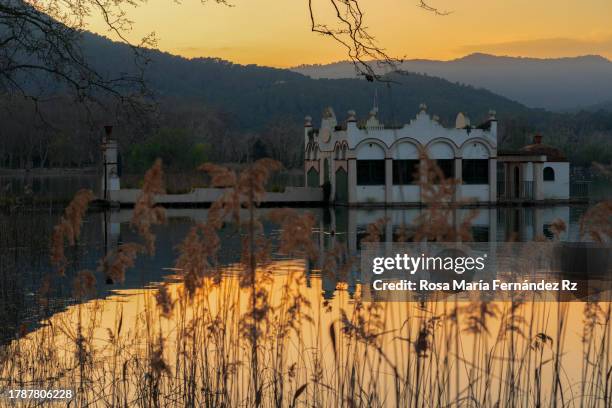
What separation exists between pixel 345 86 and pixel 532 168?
350ft

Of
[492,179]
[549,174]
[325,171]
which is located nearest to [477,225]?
[492,179]

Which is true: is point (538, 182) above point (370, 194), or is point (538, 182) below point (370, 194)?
→ above

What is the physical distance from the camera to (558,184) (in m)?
45.2

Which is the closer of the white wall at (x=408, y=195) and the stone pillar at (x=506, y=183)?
the white wall at (x=408, y=195)

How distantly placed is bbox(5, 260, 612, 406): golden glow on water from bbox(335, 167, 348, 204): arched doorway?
31493 mm

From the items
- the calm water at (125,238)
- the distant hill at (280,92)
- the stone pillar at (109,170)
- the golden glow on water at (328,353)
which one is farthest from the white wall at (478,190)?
the distant hill at (280,92)

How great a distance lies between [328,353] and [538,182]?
36923mm

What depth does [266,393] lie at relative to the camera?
725 centimetres

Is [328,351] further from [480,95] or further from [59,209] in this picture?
[480,95]

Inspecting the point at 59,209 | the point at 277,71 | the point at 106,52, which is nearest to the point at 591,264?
the point at 59,209

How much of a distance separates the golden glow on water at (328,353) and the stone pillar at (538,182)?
33155 millimetres

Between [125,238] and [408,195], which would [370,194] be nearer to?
[408,195]

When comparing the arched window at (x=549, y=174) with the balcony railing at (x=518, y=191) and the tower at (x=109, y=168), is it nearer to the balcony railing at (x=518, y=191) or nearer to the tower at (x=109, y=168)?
the balcony railing at (x=518, y=191)

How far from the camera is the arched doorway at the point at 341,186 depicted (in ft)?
143
